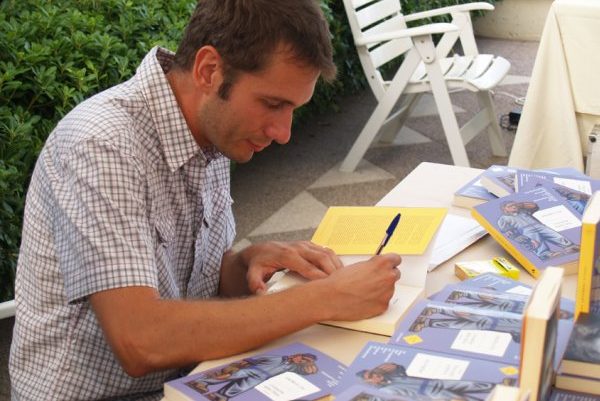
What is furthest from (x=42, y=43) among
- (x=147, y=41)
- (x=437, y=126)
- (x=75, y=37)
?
(x=437, y=126)

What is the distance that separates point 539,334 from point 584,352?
0.34 m

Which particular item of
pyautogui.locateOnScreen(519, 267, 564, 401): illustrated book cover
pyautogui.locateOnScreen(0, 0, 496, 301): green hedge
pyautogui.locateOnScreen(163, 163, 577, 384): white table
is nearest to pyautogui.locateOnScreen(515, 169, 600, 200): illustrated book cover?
pyautogui.locateOnScreen(163, 163, 577, 384): white table

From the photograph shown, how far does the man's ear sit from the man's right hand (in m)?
0.41

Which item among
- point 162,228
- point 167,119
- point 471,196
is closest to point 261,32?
point 167,119

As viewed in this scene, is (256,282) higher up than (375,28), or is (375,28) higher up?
(256,282)

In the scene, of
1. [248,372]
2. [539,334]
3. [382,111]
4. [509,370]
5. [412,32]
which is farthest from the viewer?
[382,111]

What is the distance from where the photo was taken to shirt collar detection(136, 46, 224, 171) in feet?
5.56

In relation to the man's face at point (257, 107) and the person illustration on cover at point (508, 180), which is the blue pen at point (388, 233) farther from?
the person illustration on cover at point (508, 180)

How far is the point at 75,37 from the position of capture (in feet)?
9.62

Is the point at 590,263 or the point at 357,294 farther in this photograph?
the point at 357,294

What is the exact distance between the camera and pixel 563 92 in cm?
357

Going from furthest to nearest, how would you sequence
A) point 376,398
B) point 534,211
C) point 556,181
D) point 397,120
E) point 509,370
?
point 397,120
point 556,181
point 534,211
point 509,370
point 376,398

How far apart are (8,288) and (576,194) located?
1776mm

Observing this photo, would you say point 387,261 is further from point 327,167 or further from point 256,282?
point 327,167
